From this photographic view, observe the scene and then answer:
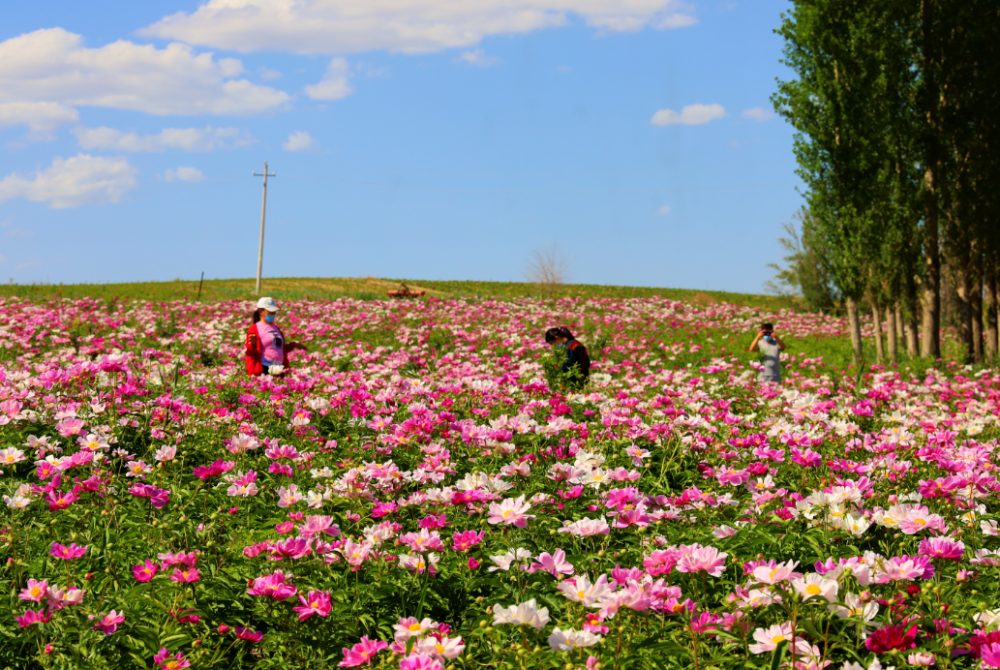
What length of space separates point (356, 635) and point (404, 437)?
6.28 feet

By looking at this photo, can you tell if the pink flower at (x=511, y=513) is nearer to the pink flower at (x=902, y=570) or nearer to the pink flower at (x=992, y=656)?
the pink flower at (x=902, y=570)

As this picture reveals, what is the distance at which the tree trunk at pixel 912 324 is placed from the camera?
56.6 ft

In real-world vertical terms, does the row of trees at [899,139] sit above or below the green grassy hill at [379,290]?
above

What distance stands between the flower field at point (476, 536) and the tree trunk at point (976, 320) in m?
13.1

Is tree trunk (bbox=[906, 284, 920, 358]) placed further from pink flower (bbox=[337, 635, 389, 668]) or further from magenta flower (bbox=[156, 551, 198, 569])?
magenta flower (bbox=[156, 551, 198, 569])

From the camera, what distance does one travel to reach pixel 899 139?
55.4 ft

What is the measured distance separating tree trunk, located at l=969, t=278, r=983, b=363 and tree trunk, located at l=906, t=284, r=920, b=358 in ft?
4.11

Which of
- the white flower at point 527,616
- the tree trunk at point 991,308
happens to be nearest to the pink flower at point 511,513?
the white flower at point 527,616

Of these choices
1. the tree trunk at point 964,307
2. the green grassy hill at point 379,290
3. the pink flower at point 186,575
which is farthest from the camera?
the green grassy hill at point 379,290

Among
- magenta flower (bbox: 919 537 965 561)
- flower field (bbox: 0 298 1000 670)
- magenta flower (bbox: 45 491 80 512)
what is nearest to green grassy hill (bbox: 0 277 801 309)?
flower field (bbox: 0 298 1000 670)

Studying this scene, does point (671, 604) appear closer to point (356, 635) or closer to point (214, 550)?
point (356, 635)

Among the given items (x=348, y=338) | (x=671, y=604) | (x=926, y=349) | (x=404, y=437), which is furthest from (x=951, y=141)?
(x=671, y=604)

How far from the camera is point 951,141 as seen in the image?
17.4 m

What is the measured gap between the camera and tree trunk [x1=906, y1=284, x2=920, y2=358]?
56.6 ft
